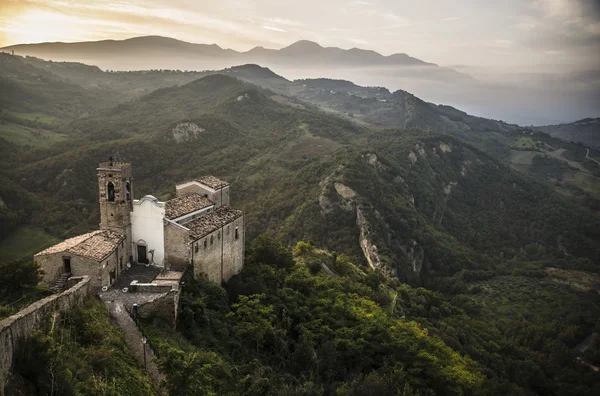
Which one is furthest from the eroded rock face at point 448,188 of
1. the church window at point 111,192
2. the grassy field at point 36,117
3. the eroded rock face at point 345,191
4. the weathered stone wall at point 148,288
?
the grassy field at point 36,117

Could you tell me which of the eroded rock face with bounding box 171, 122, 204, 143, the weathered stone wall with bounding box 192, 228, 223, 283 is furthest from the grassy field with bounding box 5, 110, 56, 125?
the weathered stone wall with bounding box 192, 228, 223, 283

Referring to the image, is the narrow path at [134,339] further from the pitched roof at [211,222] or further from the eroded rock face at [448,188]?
the eroded rock face at [448,188]

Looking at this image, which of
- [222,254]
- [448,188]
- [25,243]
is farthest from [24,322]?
[448,188]

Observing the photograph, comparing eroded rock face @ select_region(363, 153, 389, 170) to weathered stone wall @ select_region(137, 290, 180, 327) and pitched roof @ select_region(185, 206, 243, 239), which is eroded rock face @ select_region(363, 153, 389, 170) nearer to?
pitched roof @ select_region(185, 206, 243, 239)

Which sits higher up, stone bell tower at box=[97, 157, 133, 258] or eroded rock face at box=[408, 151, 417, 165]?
stone bell tower at box=[97, 157, 133, 258]

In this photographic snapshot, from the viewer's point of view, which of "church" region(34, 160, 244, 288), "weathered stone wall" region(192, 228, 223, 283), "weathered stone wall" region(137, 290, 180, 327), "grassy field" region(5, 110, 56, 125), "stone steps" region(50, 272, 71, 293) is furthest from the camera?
"grassy field" region(5, 110, 56, 125)

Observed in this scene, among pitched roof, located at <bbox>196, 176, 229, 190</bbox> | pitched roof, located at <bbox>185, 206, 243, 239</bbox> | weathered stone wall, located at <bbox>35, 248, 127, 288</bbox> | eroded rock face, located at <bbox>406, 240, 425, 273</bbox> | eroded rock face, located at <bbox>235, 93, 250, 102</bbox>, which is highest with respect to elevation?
eroded rock face, located at <bbox>235, 93, 250, 102</bbox>
